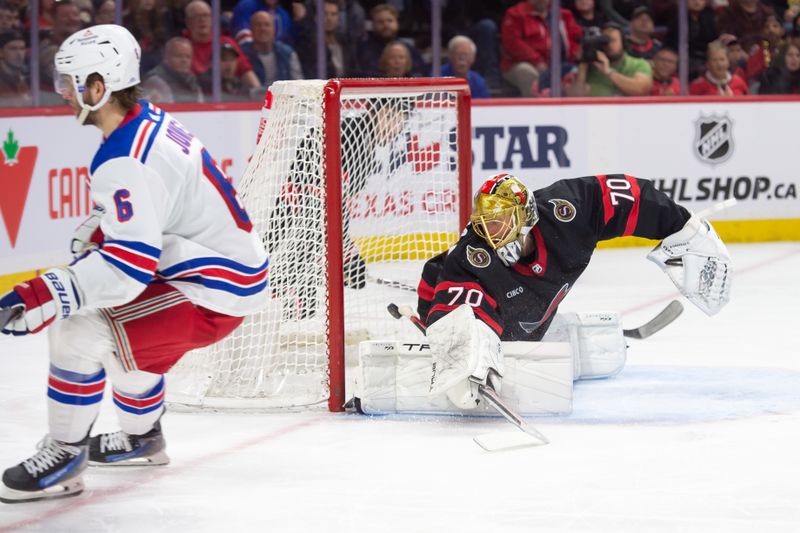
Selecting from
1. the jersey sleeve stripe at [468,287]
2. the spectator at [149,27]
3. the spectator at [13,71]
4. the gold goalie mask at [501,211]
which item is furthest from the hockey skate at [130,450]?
the spectator at [149,27]

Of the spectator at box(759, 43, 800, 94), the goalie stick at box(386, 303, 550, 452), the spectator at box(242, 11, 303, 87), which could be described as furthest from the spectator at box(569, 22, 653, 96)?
the goalie stick at box(386, 303, 550, 452)

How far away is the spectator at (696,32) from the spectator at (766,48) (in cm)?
34

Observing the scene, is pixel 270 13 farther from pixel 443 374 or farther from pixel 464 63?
pixel 443 374

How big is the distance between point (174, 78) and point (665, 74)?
2928 mm

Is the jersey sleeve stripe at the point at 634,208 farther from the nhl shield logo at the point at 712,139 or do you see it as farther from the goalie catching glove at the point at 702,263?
the nhl shield logo at the point at 712,139

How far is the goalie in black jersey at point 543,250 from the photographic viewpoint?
3.56m

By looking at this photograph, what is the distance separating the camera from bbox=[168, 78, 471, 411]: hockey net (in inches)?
148

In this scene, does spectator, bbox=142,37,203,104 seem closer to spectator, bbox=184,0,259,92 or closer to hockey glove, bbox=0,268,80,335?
spectator, bbox=184,0,259,92

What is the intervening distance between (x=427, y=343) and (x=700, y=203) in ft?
14.3

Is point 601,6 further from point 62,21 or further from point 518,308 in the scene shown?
point 518,308

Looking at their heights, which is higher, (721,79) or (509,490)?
(721,79)

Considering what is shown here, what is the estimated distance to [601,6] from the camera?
7.95 m

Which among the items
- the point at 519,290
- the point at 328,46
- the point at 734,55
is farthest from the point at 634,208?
the point at 734,55

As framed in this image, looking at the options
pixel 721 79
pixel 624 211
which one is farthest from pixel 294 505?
pixel 721 79
